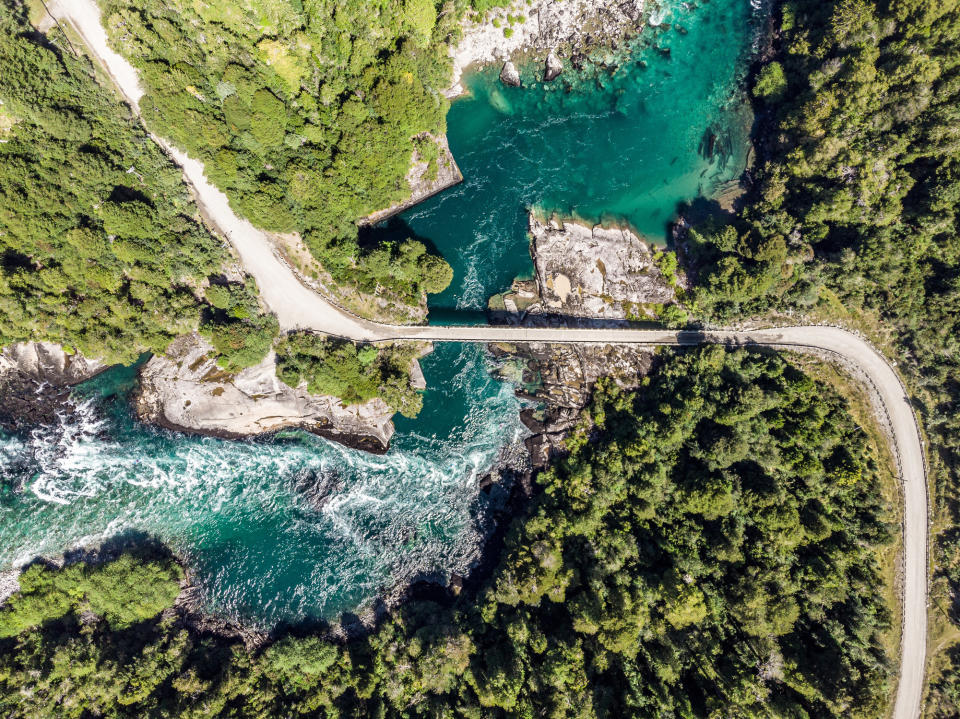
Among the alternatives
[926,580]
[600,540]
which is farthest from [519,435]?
[926,580]

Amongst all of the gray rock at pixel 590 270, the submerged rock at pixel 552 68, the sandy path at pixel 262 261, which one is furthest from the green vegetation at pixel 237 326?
the submerged rock at pixel 552 68

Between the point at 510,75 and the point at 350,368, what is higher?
the point at 510,75

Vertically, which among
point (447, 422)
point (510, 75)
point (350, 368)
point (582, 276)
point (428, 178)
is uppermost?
point (510, 75)

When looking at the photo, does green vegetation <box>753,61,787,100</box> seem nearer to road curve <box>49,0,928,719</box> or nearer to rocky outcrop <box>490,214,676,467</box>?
rocky outcrop <box>490,214,676,467</box>

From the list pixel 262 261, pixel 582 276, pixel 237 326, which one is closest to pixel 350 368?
pixel 237 326

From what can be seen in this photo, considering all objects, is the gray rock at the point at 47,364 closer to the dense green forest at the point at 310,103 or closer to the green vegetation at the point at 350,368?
the green vegetation at the point at 350,368

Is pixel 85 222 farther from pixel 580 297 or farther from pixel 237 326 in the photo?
pixel 580 297
